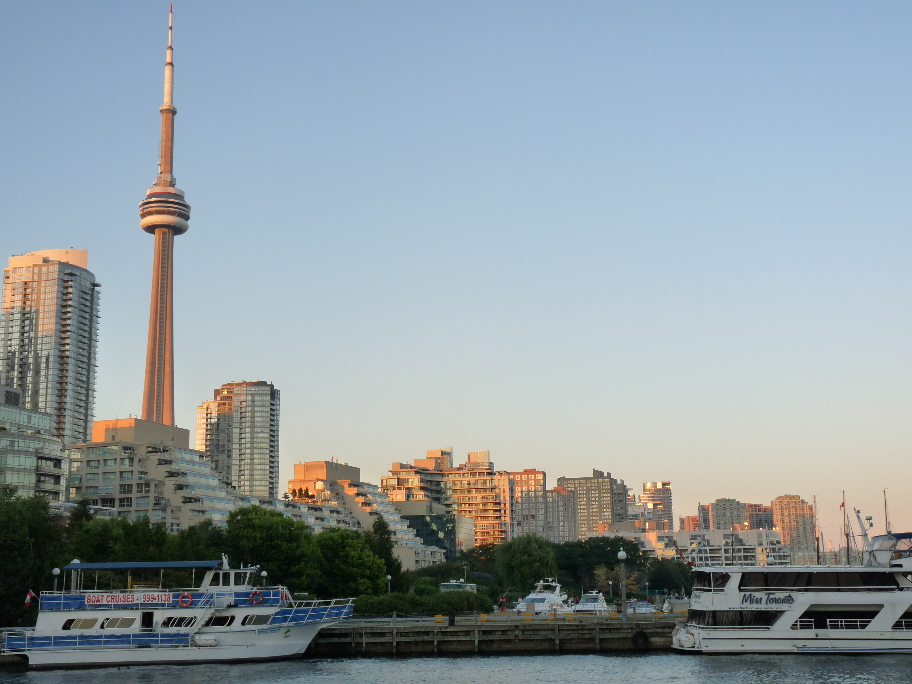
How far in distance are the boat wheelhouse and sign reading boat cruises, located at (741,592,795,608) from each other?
0.04 feet

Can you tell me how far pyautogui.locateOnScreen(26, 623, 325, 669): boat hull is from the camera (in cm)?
6462

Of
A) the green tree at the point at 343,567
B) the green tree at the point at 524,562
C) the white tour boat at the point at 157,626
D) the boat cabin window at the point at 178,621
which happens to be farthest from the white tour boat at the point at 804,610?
the green tree at the point at 524,562

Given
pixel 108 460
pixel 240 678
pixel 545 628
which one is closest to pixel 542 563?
pixel 108 460

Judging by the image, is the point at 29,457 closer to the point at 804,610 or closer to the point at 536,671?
the point at 536,671

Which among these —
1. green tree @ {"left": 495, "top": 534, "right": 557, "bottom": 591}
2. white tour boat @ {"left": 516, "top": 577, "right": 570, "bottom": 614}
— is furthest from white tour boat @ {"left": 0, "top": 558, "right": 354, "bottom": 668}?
green tree @ {"left": 495, "top": 534, "right": 557, "bottom": 591}

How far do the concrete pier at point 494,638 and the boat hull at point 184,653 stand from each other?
4.52 m

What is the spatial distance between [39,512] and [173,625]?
69.3 feet

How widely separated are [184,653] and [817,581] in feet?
131

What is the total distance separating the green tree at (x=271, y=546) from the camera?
9406 cm

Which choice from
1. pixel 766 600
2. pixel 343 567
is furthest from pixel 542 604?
pixel 766 600

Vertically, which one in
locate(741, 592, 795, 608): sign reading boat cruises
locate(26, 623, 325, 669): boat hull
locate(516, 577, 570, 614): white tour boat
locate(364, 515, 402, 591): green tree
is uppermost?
locate(364, 515, 402, 591): green tree

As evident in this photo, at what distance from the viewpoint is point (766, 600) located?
2518 inches

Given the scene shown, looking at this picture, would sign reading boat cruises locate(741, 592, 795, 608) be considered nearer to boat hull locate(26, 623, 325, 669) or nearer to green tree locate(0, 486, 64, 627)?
boat hull locate(26, 623, 325, 669)

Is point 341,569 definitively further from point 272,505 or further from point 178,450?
point 272,505
